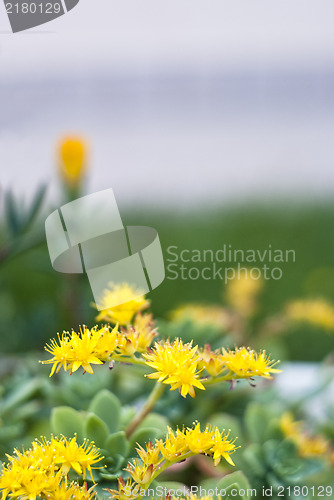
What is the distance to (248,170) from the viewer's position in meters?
1.76

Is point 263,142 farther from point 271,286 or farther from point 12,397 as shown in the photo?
point 12,397

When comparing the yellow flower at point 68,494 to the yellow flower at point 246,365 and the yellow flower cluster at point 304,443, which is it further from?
the yellow flower cluster at point 304,443

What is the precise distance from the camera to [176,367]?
0.35 metres

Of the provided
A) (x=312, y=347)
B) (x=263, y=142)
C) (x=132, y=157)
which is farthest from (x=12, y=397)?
(x=263, y=142)

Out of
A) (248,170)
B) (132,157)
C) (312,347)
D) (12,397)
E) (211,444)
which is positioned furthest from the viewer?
(248,170)

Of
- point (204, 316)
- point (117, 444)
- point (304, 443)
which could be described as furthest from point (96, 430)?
point (204, 316)

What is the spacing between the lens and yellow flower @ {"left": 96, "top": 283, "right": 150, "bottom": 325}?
0.41m

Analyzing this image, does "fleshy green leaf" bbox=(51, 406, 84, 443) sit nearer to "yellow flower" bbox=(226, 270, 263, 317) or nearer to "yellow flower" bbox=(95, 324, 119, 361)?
"yellow flower" bbox=(95, 324, 119, 361)

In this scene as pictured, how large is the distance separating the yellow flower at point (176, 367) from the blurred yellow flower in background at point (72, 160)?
38cm

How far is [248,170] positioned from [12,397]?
1310 mm

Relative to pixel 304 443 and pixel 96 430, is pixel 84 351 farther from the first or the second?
pixel 304 443

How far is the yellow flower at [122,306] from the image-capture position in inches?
16.0

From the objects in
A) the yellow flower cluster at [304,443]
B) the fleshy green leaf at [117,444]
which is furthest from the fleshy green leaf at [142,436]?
the yellow flower cluster at [304,443]

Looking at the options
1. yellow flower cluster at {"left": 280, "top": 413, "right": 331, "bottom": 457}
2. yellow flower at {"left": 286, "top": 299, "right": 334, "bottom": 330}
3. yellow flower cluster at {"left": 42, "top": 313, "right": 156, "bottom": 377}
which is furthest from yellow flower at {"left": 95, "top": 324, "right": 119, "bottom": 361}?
yellow flower at {"left": 286, "top": 299, "right": 334, "bottom": 330}
